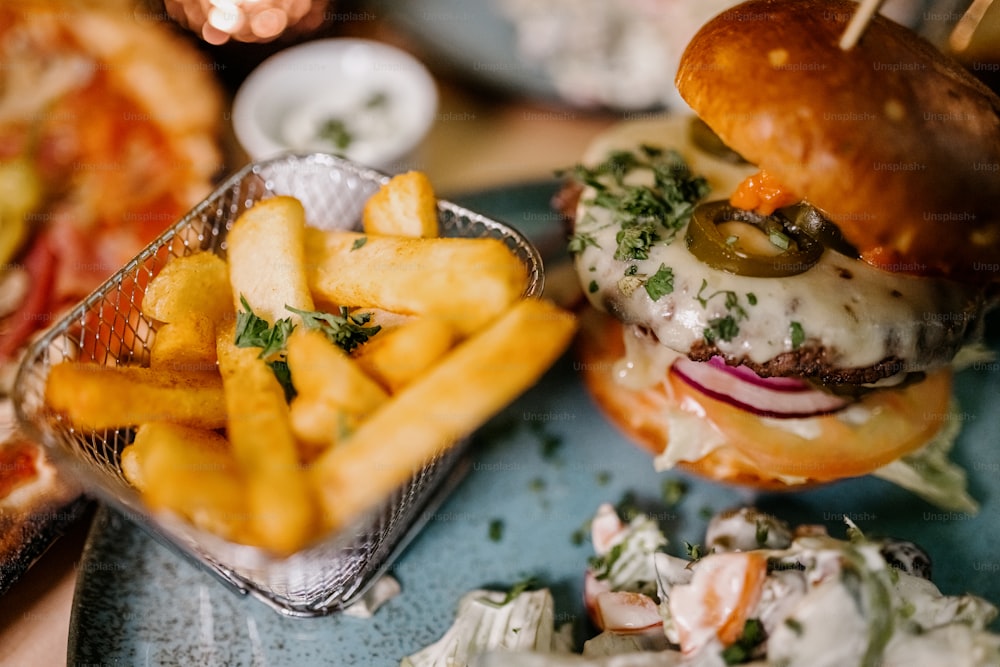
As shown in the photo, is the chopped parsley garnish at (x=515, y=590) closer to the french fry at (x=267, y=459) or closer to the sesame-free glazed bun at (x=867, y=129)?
the french fry at (x=267, y=459)

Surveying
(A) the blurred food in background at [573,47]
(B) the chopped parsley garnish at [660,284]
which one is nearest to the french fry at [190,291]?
(B) the chopped parsley garnish at [660,284]

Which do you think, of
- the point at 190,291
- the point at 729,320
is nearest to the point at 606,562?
the point at 729,320

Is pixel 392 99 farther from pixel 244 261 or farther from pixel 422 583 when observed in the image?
pixel 422 583

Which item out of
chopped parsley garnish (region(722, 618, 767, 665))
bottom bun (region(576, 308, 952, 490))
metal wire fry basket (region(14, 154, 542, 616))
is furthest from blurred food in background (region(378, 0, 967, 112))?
chopped parsley garnish (region(722, 618, 767, 665))

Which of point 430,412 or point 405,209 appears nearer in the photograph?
point 430,412

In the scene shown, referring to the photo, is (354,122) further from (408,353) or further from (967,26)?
(967,26)

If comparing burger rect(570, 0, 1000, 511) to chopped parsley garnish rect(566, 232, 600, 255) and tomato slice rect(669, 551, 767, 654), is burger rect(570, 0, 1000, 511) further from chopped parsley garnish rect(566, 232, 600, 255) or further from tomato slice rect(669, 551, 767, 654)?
tomato slice rect(669, 551, 767, 654)

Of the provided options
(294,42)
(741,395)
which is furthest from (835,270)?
(294,42)
